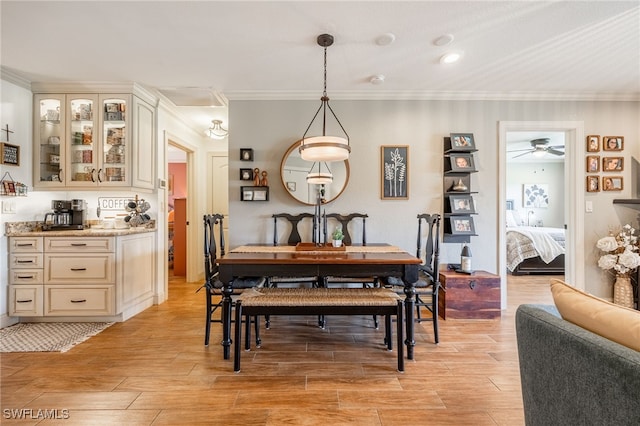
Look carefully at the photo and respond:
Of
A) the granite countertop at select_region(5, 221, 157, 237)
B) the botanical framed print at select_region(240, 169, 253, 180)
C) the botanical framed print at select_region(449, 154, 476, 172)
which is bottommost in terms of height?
the granite countertop at select_region(5, 221, 157, 237)

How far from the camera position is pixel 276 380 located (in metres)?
1.94

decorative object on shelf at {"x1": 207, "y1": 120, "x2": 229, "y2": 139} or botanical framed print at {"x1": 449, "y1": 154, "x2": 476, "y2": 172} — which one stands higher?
decorative object on shelf at {"x1": 207, "y1": 120, "x2": 229, "y2": 139}

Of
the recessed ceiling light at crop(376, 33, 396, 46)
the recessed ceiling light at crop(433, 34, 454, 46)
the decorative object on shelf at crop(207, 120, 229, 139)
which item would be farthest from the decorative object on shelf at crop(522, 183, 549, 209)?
the decorative object on shelf at crop(207, 120, 229, 139)

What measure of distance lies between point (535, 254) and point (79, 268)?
6.03m

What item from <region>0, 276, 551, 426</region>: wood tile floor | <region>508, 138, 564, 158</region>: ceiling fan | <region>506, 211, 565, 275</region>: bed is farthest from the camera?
<region>508, 138, 564, 158</region>: ceiling fan

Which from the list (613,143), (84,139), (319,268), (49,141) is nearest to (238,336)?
(319,268)

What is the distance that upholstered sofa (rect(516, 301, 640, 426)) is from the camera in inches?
29.7

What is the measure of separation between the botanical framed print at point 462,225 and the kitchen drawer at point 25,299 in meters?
4.15

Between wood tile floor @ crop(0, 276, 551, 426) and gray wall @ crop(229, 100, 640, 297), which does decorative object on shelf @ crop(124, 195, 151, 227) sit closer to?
gray wall @ crop(229, 100, 640, 297)

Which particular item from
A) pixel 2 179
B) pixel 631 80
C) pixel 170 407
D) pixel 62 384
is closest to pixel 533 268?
pixel 631 80

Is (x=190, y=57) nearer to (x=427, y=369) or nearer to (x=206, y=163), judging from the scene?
(x=206, y=163)

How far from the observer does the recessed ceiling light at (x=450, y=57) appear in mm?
2566

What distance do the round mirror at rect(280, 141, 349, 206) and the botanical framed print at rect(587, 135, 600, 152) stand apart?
2.69 m

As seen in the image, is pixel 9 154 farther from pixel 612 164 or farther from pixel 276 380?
pixel 612 164
